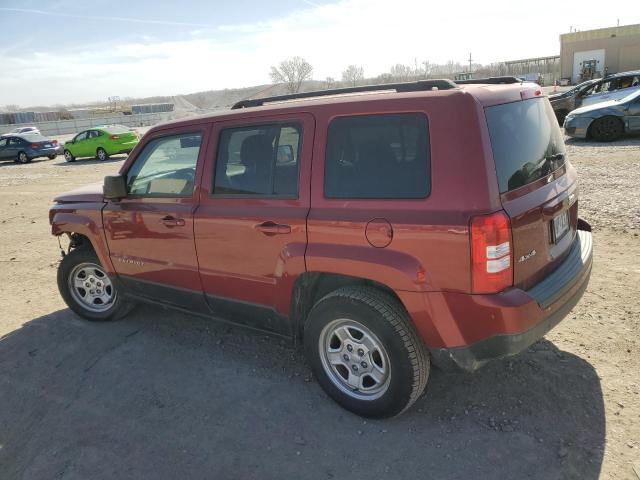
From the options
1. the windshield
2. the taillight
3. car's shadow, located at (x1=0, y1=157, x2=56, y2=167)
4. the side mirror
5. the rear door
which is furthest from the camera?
car's shadow, located at (x1=0, y1=157, x2=56, y2=167)

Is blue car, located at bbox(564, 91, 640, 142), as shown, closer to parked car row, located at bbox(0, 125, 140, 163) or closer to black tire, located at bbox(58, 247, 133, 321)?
black tire, located at bbox(58, 247, 133, 321)

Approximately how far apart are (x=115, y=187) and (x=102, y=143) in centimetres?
1912

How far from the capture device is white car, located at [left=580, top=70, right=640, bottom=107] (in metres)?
13.8

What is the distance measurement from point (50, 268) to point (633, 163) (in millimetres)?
10448

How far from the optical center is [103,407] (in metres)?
3.44

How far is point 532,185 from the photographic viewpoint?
2.79 metres

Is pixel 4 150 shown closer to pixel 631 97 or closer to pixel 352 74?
pixel 631 97

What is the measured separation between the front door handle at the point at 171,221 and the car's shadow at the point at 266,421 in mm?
1106

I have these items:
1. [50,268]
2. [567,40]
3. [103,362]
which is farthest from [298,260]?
[567,40]

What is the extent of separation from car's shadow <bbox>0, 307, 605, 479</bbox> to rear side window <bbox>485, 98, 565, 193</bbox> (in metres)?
1.42

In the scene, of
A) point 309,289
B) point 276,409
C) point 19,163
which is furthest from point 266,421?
point 19,163

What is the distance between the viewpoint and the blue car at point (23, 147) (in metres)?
23.2

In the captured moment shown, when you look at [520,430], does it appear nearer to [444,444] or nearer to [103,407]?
[444,444]

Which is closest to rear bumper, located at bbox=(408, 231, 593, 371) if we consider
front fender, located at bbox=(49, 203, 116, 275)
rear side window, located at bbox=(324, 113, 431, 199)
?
rear side window, located at bbox=(324, 113, 431, 199)
